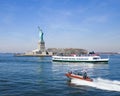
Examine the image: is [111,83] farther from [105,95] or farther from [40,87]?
[40,87]

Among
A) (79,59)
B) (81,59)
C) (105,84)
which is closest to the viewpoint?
(105,84)

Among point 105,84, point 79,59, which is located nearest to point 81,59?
point 79,59

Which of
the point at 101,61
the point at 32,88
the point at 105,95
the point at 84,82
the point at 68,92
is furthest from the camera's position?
the point at 101,61

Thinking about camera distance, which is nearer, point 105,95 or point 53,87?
point 105,95

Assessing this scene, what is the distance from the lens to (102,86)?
44188 mm

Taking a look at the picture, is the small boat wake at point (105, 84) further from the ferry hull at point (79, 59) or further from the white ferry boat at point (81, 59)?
the white ferry boat at point (81, 59)

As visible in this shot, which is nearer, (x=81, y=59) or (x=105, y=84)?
(x=105, y=84)

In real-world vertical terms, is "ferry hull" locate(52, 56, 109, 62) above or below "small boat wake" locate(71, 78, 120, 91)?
above

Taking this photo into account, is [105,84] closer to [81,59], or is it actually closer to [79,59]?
[81,59]

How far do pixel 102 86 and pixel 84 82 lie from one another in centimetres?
455

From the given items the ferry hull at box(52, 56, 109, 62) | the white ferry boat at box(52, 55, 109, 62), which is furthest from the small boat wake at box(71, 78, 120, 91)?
the white ferry boat at box(52, 55, 109, 62)

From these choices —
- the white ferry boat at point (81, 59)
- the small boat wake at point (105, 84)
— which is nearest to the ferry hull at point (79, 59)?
the white ferry boat at point (81, 59)

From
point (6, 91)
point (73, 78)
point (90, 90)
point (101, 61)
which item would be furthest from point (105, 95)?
point (101, 61)

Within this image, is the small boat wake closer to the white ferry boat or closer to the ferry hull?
the ferry hull
